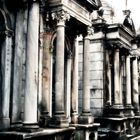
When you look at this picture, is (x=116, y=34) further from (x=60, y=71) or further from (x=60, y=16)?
(x=60, y=71)

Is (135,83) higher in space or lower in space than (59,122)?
higher

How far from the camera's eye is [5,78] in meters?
10.6

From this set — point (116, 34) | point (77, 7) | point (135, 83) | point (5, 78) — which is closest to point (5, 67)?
point (5, 78)

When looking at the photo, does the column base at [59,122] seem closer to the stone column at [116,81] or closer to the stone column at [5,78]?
the stone column at [5,78]

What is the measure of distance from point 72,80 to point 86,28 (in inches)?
103

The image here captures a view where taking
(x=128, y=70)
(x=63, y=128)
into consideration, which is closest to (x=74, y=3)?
(x=63, y=128)

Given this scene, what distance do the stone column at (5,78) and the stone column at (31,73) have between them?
3.16 ft

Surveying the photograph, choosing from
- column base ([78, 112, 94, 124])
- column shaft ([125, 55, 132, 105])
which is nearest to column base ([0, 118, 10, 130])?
column base ([78, 112, 94, 124])

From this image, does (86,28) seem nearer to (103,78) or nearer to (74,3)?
(74,3)

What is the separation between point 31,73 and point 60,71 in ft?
7.19

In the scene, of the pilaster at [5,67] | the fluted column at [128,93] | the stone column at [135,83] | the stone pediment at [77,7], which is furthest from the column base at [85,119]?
the stone column at [135,83]

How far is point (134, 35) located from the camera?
21719 millimetres

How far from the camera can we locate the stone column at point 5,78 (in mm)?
10477

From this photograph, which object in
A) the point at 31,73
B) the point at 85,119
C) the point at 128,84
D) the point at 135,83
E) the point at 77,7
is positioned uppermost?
the point at 77,7
